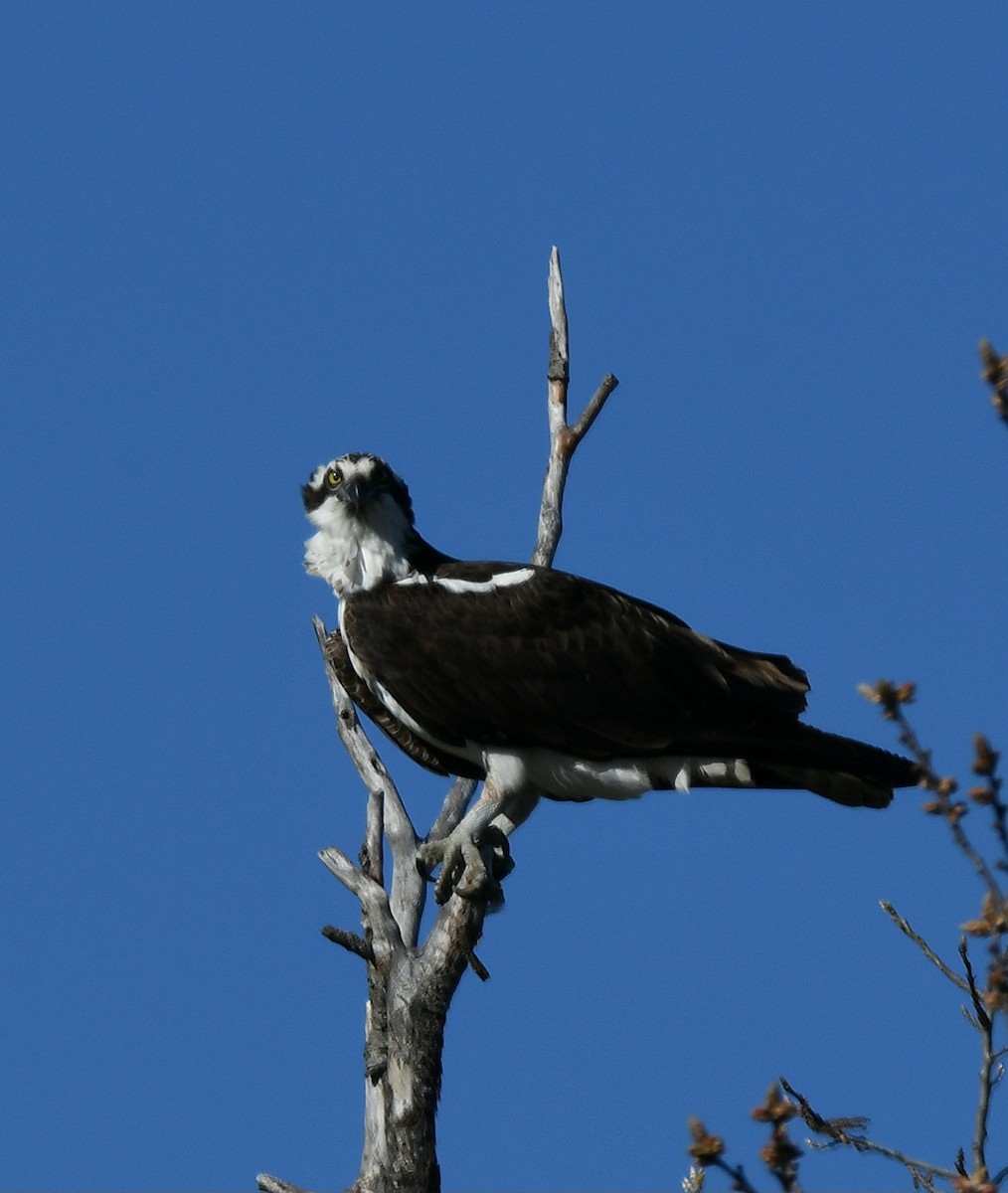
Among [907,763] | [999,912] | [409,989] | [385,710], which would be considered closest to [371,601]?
[385,710]

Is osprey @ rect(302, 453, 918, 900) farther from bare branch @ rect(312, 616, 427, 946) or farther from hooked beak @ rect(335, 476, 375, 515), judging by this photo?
hooked beak @ rect(335, 476, 375, 515)

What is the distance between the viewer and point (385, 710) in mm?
8203

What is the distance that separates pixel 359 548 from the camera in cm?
841

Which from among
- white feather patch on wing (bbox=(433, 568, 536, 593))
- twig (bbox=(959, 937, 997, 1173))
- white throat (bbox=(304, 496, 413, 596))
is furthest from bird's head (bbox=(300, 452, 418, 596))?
twig (bbox=(959, 937, 997, 1173))

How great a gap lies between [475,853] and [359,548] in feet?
5.68

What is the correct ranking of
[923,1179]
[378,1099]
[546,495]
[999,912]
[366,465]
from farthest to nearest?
[546,495]
[366,465]
[378,1099]
[923,1179]
[999,912]

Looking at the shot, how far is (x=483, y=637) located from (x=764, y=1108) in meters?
5.20

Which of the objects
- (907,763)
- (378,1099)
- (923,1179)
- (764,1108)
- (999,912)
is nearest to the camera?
(764,1108)

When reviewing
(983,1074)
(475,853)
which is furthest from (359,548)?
(983,1074)

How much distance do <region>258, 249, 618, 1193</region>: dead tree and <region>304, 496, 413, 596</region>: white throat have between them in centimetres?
31

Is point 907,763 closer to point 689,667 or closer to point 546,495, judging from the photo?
point 689,667

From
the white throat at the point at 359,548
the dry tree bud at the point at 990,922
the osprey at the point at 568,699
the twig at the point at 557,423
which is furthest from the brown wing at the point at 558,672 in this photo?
the dry tree bud at the point at 990,922

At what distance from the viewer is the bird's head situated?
834 cm

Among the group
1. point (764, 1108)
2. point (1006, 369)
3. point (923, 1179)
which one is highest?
point (1006, 369)
